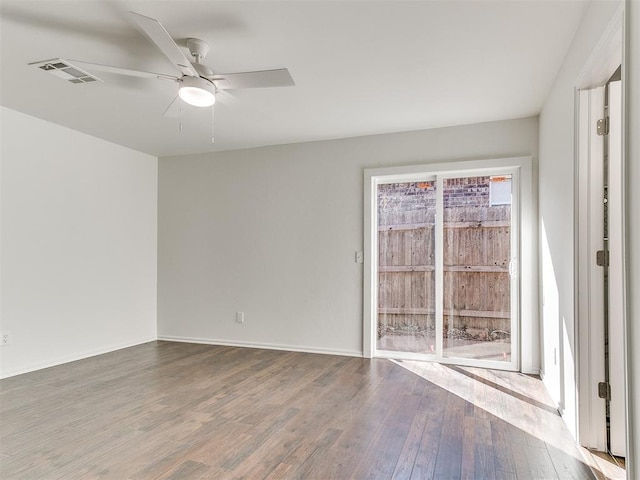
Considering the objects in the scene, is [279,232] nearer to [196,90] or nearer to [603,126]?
[196,90]

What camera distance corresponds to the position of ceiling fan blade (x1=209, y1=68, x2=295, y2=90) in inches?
92.9

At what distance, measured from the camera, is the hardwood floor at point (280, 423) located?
80.8 inches

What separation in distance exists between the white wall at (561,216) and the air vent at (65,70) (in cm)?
308

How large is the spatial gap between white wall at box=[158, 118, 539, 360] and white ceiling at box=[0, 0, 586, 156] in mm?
320

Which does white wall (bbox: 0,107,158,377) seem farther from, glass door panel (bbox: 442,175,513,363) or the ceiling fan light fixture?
glass door panel (bbox: 442,175,513,363)

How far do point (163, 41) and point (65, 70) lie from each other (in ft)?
3.58

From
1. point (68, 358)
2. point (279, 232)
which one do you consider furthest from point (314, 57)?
point (68, 358)

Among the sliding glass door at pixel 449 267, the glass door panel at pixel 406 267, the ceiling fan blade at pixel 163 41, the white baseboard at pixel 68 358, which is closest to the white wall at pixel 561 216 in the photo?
the sliding glass door at pixel 449 267

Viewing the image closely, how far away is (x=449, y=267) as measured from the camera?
162 inches

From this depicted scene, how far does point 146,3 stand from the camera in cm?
208

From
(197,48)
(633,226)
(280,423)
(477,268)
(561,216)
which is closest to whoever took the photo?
(633,226)

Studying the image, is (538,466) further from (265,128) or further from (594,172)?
(265,128)

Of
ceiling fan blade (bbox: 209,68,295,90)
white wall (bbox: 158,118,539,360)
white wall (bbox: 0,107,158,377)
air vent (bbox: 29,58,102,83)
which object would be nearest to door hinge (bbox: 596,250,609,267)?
white wall (bbox: 158,118,539,360)

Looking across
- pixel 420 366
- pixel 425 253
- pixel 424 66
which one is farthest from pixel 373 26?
pixel 420 366
